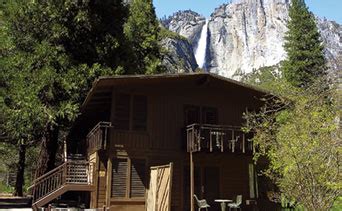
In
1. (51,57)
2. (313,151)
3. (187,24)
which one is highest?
(187,24)

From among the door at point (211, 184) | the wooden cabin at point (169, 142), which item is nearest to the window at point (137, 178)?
the wooden cabin at point (169, 142)

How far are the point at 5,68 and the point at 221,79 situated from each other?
12.8m

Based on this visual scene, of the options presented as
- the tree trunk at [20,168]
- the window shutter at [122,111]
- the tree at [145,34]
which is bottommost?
the tree trunk at [20,168]

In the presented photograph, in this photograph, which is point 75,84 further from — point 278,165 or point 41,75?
point 278,165

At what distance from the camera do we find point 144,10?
113ft

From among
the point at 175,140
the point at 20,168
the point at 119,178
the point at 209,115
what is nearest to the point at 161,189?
the point at 119,178

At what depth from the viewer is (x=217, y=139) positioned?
17375 mm

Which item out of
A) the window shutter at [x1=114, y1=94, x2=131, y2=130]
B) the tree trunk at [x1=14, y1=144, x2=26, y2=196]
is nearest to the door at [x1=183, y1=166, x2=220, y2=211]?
the window shutter at [x1=114, y1=94, x2=131, y2=130]

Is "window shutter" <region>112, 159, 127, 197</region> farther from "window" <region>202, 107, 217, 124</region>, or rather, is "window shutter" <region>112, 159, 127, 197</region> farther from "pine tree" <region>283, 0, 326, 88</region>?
"pine tree" <region>283, 0, 326, 88</region>

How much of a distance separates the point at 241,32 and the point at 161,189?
177 metres

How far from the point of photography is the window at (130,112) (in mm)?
17016

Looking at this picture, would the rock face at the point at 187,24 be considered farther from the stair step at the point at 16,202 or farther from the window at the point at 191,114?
the window at the point at 191,114

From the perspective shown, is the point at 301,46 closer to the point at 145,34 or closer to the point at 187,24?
the point at 145,34

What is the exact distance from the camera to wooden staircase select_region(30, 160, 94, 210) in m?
16.6
